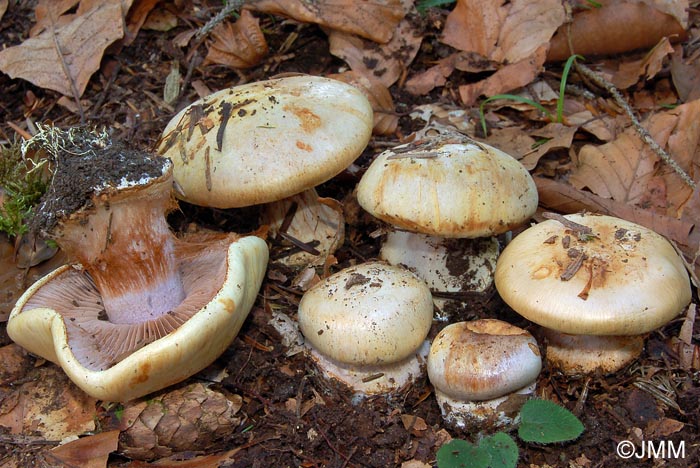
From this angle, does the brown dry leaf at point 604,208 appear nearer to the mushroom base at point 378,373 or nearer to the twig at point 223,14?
the mushroom base at point 378,373

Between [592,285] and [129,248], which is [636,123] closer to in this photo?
[592,285]

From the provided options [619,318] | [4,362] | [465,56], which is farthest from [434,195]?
[4,362]

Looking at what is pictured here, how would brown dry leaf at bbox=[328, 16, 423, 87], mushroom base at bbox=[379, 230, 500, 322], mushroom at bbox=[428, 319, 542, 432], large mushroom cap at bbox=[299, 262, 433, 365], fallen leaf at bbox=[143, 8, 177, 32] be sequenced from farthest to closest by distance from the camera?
fallen leaf at bbox=[143, 8, 177, 32] → brown dry leaf at bbox=[328, 16, 423, 87] → mushroom base at bbox=[379, 230, 500, 322] → large mushroom cap at bbox=[299, 262, 433, 365] → mushroom at bbox=[428, 319, 542, 432]

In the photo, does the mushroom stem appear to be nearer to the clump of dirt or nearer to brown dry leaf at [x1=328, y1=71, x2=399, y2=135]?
the clump of dirt

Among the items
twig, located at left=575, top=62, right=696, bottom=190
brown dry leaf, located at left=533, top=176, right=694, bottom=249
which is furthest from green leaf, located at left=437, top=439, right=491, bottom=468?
twig, located at left=575, top=62, right=696, bottom=190

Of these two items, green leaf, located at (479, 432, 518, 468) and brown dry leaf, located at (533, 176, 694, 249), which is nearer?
green leaf, located at (479, 432, 518, 468)

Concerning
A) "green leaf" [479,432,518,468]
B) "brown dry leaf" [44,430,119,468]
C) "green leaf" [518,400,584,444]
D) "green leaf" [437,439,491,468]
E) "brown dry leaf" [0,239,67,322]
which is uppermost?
A: "brown dry leaf" [0,239,67,322]

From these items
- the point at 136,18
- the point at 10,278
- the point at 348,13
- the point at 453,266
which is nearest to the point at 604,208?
the point at 453,266

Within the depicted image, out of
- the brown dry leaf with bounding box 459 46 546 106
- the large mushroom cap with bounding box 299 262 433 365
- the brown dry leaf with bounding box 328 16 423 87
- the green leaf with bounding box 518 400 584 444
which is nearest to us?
the green leaf with bounding box 518 400 584 444
